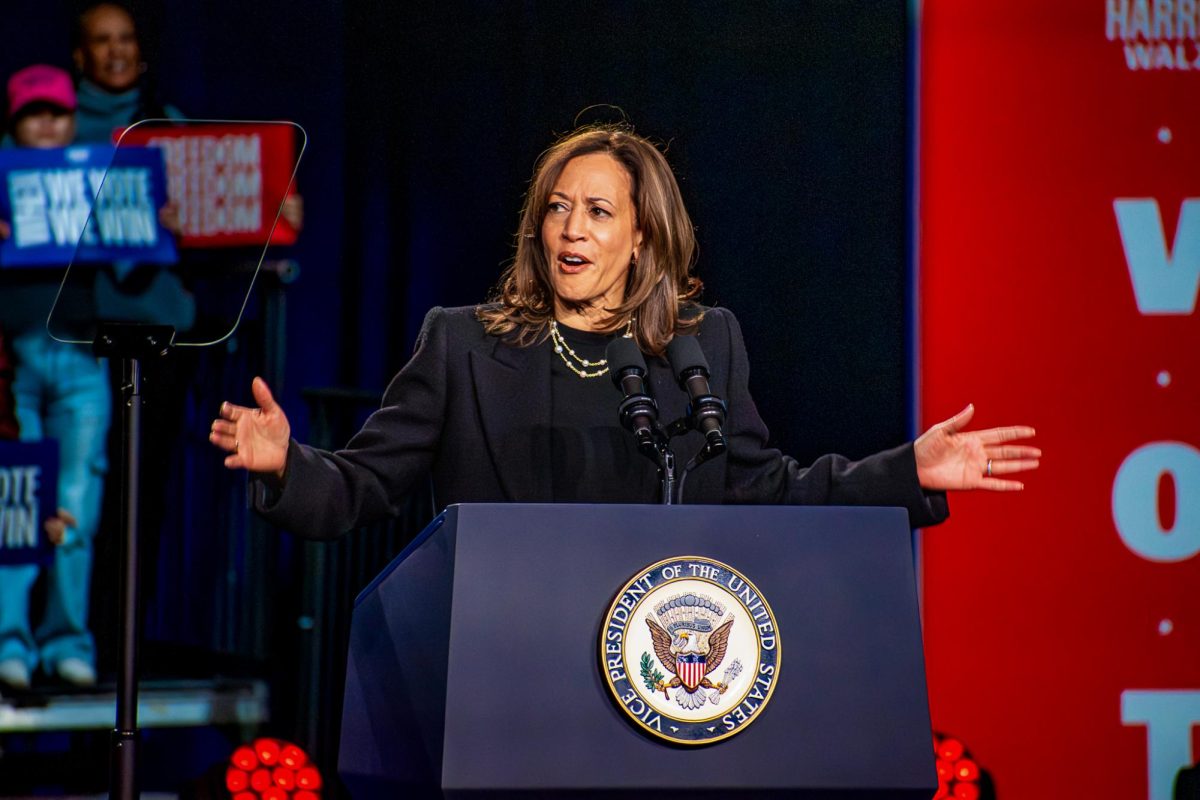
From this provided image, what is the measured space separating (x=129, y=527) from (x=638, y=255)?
0.88 meters

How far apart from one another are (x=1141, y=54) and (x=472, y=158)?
1745 mm

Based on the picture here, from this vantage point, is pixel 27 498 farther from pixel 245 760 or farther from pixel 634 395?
pixel 634 395

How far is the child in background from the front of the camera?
11.7 feet

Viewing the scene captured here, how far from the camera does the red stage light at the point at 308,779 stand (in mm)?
2580

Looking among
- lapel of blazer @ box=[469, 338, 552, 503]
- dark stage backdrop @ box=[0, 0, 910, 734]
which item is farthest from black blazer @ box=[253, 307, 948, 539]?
dark stage backdrop @ box=[0, 0, 910, 734]

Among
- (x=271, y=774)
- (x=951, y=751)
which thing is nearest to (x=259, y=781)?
(x=271, y=774)

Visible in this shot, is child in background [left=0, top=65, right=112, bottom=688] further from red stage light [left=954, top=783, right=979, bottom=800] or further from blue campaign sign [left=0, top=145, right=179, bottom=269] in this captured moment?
red stage light [left=954, top=783, right=979, bottom=800]

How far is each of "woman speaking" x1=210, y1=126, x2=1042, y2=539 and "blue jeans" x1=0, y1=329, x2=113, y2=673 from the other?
1.85 metres

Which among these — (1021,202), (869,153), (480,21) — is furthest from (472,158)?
(1021,202)

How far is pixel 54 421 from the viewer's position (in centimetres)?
361

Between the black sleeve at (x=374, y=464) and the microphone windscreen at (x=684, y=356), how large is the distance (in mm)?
461

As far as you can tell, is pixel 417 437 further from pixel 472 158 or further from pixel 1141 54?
pixel 1141 54

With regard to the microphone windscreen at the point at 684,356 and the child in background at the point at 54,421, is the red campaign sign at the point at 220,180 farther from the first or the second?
the child in background at the point at 54,421

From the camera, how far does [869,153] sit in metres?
3.57
